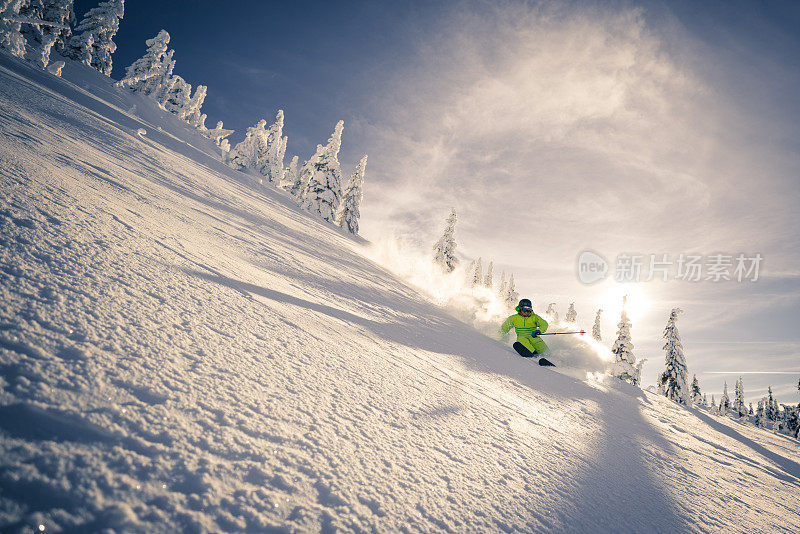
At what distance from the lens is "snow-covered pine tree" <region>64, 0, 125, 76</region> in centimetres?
3788

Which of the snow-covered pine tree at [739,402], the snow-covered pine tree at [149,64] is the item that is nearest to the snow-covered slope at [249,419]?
the snow-covered pine tree at [149,64]

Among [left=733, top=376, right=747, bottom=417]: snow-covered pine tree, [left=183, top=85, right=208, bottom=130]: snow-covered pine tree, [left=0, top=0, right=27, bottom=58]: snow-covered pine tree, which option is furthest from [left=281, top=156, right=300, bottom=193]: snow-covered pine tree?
[left=733, top=376, right=747, bottom=417]: snow-covered pine tree

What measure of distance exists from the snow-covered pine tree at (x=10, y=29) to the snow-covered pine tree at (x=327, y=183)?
20.1 m

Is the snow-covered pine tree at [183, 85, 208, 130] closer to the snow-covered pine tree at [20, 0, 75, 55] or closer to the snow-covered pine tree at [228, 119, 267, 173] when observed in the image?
the snow-covered pine tree at [228, 119, 267, 173]

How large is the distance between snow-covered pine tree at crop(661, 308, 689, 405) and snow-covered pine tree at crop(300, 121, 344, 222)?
35.7m

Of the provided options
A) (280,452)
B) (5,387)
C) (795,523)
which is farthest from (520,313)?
(5,387)

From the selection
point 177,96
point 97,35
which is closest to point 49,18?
point 97,35

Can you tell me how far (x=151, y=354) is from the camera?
64.1 inches

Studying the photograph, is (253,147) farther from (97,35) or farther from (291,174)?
(97,35)

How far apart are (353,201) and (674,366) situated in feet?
123

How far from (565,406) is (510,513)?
3002mm

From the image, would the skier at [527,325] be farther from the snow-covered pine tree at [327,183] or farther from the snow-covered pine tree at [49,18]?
the snow-covered pine tree at [49,18]

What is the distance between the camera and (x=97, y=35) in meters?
39.5

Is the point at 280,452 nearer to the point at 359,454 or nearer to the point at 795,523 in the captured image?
the point at 359,454
